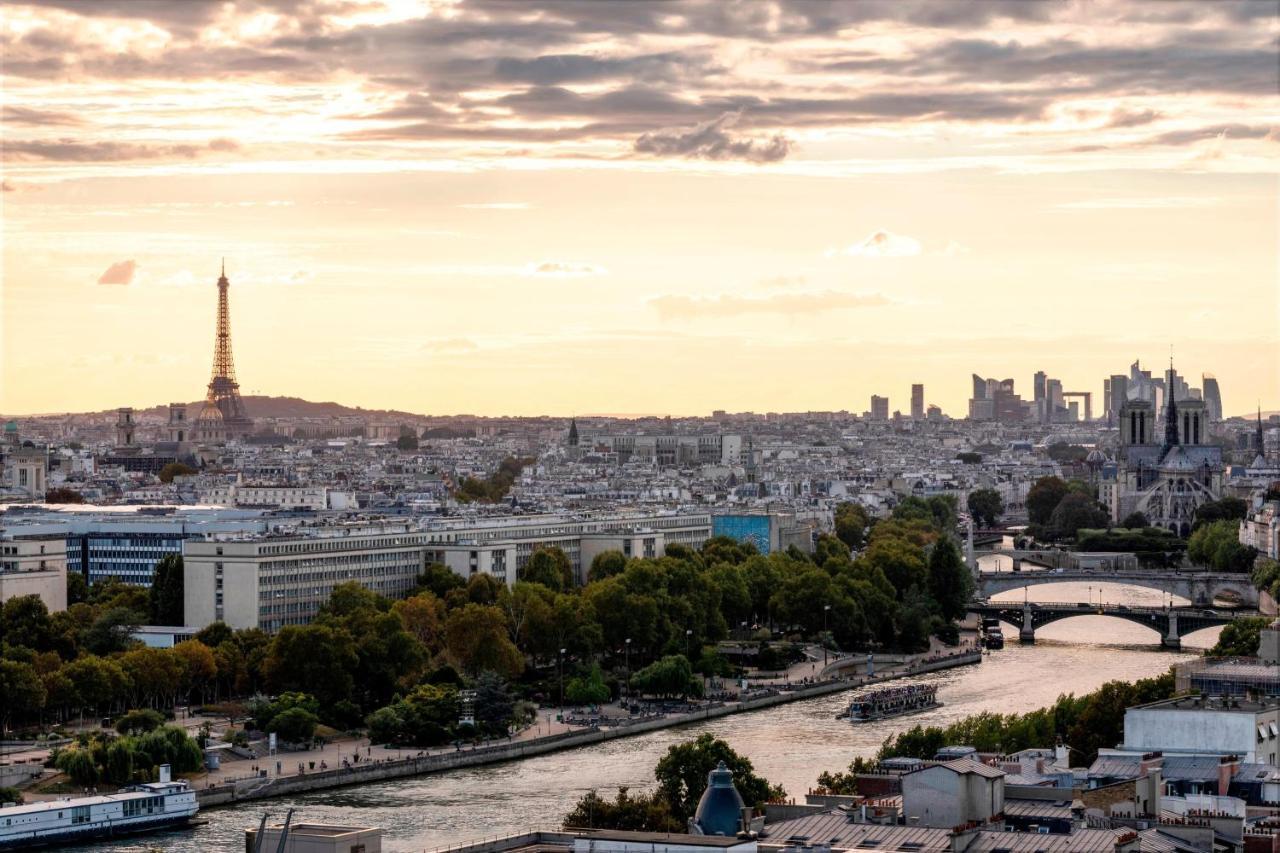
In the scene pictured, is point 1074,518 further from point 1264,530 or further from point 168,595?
point 168,595

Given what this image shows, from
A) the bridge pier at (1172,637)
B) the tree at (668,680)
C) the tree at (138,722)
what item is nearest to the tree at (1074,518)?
the bridge pier at (1172,637)

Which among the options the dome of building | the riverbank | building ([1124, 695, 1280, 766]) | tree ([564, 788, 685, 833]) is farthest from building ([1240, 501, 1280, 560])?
the dome of building

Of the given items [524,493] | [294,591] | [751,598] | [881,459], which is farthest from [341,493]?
[881,459]

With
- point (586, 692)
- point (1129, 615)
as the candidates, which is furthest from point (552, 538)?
point (586, 692)

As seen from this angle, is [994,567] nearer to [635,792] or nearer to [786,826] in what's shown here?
[635,792]

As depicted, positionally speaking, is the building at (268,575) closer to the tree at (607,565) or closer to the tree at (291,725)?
the tree at (607,565)

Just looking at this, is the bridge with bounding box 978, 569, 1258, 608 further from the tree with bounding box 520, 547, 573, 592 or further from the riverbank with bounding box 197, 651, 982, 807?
the riverbank with bounding box 197, 651, 982, 807

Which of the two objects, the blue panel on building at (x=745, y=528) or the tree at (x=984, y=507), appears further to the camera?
the tree at (x=984, y=507)
